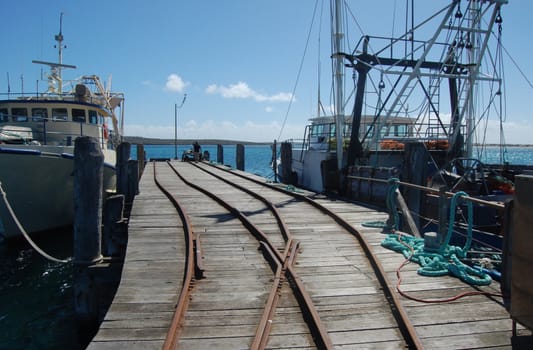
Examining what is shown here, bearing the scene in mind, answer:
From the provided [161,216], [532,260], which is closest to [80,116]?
[161,216]

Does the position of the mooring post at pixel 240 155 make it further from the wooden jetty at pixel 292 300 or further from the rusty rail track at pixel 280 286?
the wooden jetty at pixel 292 300

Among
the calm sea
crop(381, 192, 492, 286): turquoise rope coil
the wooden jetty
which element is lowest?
the calm sea

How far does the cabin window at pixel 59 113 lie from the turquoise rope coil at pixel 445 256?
54.1ft

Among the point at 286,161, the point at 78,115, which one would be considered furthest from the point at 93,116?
the point at 286,161

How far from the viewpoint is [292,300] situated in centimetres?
479

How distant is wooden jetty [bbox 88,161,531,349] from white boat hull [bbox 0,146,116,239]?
7212mm

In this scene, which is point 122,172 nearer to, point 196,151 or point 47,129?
point 47,129

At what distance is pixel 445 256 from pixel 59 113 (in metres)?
17.8

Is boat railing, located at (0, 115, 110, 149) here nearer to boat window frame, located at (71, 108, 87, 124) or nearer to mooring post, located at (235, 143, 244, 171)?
boat window frame, located at (71, 108, 87, 124)

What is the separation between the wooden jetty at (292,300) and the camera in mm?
3961

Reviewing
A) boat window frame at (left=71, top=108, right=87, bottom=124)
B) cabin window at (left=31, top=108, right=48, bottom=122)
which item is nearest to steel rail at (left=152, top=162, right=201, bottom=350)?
boat window frame at (left=71, top=108, right=87, bottom=124)

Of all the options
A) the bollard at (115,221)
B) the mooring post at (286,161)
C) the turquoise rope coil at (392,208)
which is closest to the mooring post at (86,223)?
the bollard at (115,221)

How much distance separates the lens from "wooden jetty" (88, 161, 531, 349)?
3.96m

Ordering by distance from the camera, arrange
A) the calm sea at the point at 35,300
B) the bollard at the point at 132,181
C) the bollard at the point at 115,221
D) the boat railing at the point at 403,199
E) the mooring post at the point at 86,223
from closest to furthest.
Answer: the mooring post at the point at 86,223, the calm sea at the point at 35,300, the bollard at the point at 115,221, the boat railing at the point at 403,199, the bollard at the point at 132,181
